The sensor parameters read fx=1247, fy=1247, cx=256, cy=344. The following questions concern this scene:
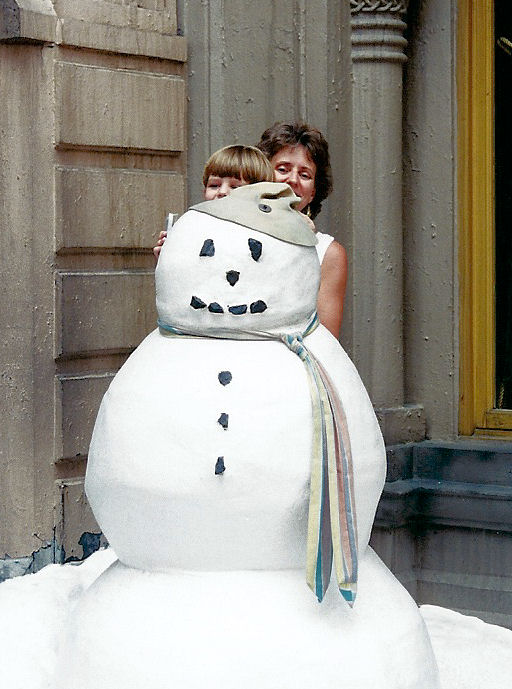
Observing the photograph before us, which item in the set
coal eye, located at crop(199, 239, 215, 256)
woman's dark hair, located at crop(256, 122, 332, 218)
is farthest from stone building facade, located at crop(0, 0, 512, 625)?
coal eye, located at crop(199, 239, 215, 256)

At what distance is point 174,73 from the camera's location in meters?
4.89

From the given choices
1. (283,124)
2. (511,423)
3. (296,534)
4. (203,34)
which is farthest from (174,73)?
(296,534)

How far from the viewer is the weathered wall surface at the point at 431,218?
16.7ft

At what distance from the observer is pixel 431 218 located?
16.8 ft

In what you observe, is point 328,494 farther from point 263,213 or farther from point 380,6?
point 380,6

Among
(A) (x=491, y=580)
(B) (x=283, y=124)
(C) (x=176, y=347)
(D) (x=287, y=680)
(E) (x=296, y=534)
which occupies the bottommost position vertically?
(A) (x=491, y=580)

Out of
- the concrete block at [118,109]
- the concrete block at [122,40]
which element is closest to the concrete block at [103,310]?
the concrete block at [118,109]

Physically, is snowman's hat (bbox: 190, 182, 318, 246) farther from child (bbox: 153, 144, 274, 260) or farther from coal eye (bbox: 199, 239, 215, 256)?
child (bbox: 153, 144, 274, 260)

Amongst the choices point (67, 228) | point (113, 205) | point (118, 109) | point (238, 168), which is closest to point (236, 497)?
point (238, 168)

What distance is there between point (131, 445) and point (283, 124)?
144 centimetres

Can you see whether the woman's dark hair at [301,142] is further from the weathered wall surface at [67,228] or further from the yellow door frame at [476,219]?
the yellow door frame at [476,219]

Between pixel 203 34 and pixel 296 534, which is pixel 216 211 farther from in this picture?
pixel 203 34

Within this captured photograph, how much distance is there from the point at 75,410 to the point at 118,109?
114cm

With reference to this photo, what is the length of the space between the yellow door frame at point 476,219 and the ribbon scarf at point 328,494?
2.48m
